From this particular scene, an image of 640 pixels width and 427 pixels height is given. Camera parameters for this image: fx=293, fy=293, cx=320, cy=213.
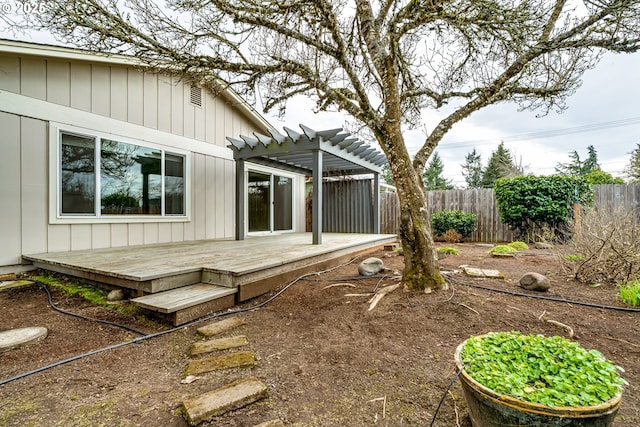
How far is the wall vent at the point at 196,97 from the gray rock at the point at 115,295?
4687mm

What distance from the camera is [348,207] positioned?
929 cm

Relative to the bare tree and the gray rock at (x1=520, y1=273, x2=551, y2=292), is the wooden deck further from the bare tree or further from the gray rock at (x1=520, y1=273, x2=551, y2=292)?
the gray rock at (x1=520, y1=273, x2=551, y2=292)

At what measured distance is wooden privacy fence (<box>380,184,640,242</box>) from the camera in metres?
7.55

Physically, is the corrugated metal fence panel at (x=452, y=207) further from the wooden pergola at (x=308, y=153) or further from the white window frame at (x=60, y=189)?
the white window frame at (x=60, y=189)

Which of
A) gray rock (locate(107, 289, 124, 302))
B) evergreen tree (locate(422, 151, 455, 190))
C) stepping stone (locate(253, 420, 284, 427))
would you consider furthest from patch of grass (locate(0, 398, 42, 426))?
evergreen tree (locate(422, 151, 455, 190))

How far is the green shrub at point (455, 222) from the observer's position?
8.59 m

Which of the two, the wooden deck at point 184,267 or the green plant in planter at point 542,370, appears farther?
the wooden deck at point 184,267

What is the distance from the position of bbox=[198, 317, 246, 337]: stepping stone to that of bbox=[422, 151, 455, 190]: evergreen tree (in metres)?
28.7

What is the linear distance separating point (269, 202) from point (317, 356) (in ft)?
21.6

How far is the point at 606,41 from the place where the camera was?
290 cm

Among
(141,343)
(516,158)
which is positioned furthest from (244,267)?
(516,158)

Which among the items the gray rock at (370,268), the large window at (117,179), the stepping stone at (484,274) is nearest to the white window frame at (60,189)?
the large window at (117,179)

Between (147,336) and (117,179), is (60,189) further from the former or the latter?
(147,336)

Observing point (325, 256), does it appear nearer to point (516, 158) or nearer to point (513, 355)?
point (513, 355)
